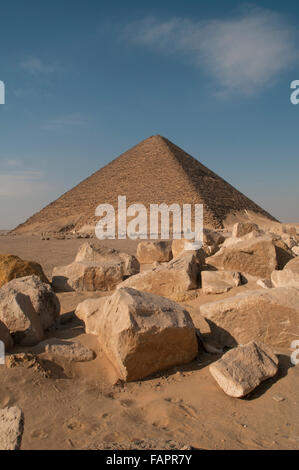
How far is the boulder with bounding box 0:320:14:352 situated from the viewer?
255cm

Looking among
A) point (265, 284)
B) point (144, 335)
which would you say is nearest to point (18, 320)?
point (144, 335)

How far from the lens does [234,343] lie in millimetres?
2822

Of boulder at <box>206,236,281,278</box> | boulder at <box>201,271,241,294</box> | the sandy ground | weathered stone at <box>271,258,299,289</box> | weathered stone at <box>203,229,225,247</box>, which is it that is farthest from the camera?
weathered stone at <box>203,229,225,247</box>

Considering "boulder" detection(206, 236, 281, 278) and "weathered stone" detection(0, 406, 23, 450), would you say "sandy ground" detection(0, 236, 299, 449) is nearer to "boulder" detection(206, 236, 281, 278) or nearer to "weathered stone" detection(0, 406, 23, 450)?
"weathered stone" detection(0, 406, 23, 450)

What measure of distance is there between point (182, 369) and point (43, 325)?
129 cm

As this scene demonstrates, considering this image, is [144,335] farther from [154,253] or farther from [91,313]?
[154,253]

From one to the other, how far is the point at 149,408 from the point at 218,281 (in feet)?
6.78

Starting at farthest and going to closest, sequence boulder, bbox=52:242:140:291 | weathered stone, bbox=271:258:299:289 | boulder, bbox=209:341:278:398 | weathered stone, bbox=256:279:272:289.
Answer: boulder, bbox=52:242:140:291, weathered stone, bbox=256:279:272:289, weathered stone, bbox=271:258:299:289, boulder, bbox=209:341:278:398

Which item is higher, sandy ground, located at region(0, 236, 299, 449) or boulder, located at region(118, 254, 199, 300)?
boulder, located at region(118, 254, 199, 300)

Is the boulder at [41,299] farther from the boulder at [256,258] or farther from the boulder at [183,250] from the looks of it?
the boulder at [256,258]

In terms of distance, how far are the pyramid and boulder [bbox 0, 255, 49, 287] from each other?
1555 inches

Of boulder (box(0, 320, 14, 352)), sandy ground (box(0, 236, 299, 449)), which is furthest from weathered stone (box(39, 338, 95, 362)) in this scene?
boulder (box(0, 320, 14, 352))

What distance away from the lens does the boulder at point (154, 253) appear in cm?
687
